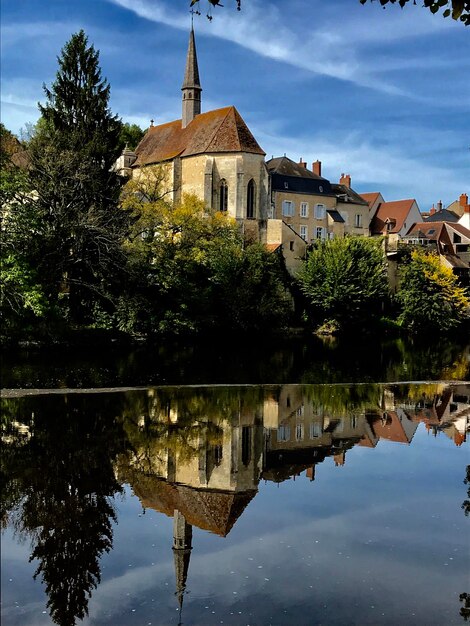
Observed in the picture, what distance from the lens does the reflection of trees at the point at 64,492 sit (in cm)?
916

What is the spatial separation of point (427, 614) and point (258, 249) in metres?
41.1

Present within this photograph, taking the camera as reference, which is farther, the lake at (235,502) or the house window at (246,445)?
the house window at (246,445)

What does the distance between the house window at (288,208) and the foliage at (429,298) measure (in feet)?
45.8

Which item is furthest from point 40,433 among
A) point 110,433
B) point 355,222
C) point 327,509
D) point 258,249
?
point 355,222

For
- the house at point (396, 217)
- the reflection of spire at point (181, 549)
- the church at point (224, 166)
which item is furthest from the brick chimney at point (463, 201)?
the reflection of spire at point (181, 549)

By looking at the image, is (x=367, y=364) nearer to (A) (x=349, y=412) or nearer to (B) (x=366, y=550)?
(A) (x=349, y=412)

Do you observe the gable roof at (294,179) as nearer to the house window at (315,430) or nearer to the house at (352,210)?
the house at (352,210)

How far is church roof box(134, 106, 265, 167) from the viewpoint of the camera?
58.2 metres

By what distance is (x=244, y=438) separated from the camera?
1675cm

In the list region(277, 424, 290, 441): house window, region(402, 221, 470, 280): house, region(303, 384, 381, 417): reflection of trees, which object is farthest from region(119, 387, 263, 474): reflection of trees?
region(402, 221, 470, 280): house

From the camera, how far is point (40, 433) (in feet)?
52.0

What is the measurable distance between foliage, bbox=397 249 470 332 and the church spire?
24.8 metres

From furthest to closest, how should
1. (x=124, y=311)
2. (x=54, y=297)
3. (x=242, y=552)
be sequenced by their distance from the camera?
(x=124, y=311), (x=54, y=297), (x=242, y=552)

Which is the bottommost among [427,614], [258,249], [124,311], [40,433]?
[427,614]
